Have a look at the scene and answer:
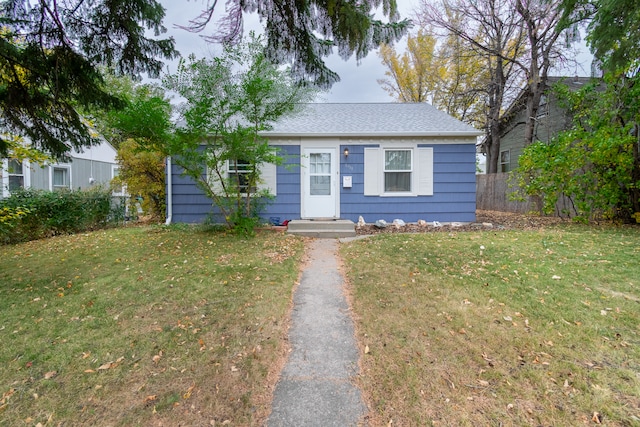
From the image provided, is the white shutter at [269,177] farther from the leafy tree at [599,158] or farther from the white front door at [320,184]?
the leafy tree at [599,158]

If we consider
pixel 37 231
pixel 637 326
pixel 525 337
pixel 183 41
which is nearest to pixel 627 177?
pixel 637 326

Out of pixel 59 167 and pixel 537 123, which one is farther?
pixel 537 123

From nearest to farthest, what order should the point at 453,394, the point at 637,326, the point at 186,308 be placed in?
1. the point at 453,394
2. the point at 637,326
3. the point at 186,308

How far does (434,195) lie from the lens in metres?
8.76

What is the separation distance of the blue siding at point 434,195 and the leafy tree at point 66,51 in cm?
557

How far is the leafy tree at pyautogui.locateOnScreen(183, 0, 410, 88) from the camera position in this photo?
10.1 ft

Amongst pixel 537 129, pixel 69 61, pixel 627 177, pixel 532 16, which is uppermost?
pixel 532 16

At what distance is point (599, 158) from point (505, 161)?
970cm

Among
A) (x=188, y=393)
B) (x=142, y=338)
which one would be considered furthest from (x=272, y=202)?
(x=188, y=393)

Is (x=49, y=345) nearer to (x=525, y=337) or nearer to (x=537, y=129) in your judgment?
(x=525, y=337)

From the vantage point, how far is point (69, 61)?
3910 mm

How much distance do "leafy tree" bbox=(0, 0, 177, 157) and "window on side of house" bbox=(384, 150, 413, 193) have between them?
20.0 ft

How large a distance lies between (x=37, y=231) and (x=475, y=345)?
9.89 m

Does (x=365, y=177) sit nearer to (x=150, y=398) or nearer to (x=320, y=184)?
(x=320, y=184)
